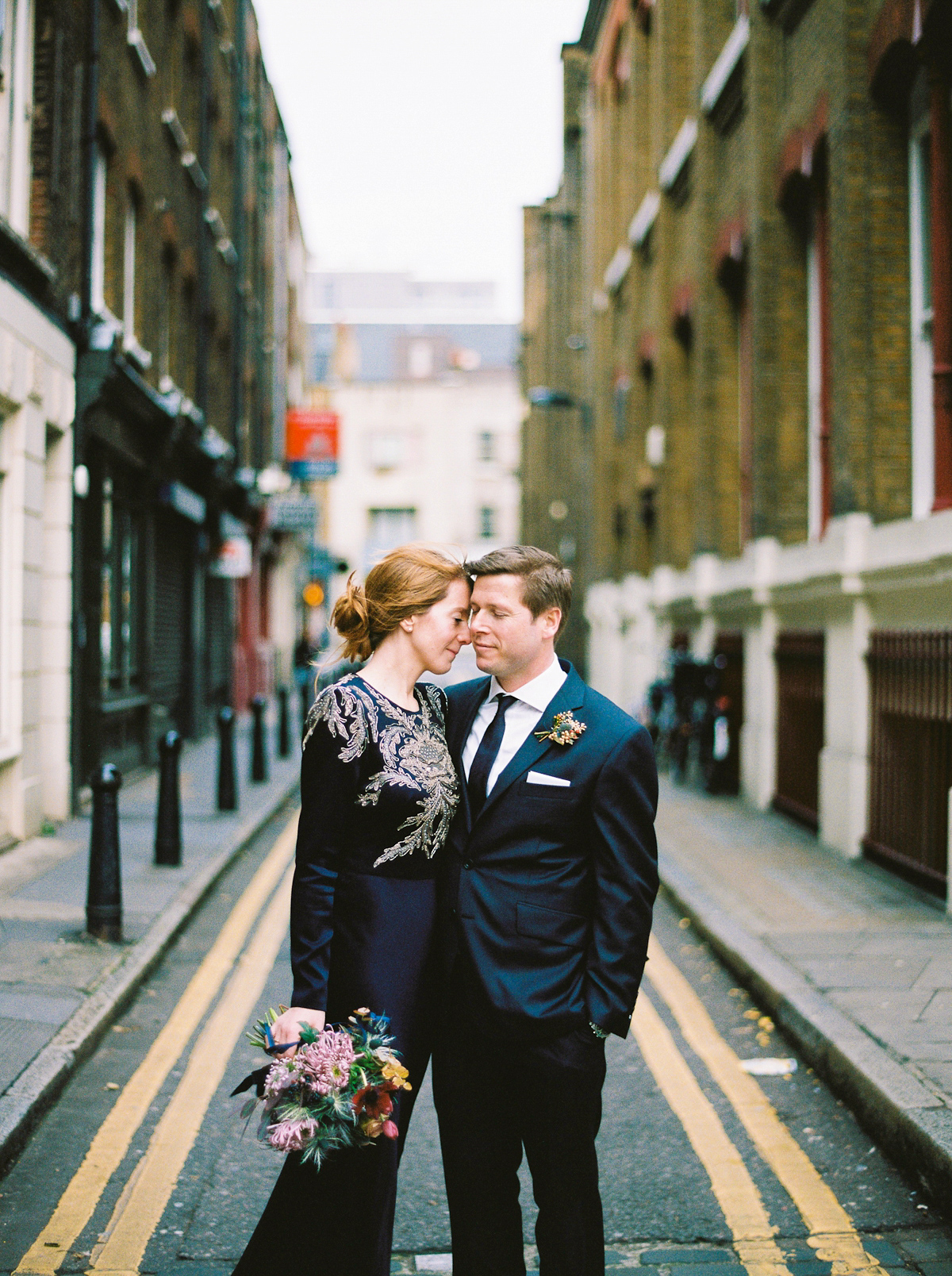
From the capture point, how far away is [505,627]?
274cm

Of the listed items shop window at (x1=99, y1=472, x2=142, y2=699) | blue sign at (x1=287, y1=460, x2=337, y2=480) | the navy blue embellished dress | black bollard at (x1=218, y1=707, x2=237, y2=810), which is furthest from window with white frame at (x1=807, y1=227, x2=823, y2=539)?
blue sign at (x1=287, y1=460, x2=337, y2=480)

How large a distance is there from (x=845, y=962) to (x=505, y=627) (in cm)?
400

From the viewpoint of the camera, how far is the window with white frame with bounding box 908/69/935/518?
8844mm

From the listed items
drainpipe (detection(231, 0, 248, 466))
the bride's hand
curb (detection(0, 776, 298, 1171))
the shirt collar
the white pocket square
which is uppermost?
drainpipe (detection(231, 0, 248, 466))

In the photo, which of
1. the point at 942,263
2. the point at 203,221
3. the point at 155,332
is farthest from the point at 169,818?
the point at 203,221

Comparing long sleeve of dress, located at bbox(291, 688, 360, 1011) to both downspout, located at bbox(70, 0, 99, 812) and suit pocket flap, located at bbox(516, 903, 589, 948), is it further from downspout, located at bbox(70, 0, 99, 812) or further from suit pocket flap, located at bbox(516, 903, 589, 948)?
downspout, located at bbox(70, 0, 99, 812)

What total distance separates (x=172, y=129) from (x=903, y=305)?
10.6 meters

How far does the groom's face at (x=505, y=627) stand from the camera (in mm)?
2744

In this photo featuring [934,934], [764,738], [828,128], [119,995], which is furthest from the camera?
[764,738]

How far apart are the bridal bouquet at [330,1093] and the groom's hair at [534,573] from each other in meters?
0.99

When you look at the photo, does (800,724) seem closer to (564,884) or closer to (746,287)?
(746,287)

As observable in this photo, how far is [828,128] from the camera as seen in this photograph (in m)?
9.86

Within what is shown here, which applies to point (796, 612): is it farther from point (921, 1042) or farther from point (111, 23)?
point (111, 23)

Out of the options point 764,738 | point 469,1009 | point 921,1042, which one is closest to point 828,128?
point 764,738
